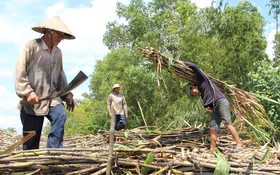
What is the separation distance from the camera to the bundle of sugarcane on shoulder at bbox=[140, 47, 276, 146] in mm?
3939

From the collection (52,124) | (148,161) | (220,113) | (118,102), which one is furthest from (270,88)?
(148,161)

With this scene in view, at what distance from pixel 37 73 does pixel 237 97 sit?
2351mm

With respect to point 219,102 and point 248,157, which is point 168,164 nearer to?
point 248,157

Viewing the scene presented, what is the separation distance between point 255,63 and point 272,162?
9.01m

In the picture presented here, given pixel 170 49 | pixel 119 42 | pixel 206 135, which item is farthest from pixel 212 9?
pixel 119 42

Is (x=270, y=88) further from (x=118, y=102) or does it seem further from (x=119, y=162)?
(x=119, y=162)

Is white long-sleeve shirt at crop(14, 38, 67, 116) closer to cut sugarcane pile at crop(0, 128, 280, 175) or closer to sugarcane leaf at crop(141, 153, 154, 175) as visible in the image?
cut sugarcane pile at crop(0, 128, 280, 175)

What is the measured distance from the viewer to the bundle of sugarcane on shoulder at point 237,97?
394 centimetres

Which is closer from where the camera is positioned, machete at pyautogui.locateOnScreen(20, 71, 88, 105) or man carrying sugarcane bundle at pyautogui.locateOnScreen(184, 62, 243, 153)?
machete at pyautogui.locateOnScreen(20, 71, 88, 105)

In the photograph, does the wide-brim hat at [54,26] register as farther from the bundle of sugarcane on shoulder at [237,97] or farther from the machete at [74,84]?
the bundle of sugarcane on shoulder at [237,97]

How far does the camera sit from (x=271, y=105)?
7.02 m

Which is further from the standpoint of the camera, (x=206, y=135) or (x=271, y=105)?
(x=271, y=105)

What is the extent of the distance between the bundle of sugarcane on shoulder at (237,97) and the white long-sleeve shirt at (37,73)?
1.03 metres

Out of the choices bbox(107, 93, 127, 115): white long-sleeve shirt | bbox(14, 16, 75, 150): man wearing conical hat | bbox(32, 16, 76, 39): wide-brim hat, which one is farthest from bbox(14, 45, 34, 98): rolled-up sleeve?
bbox(107, 93, 127, 115): white long-sleeve shirt
